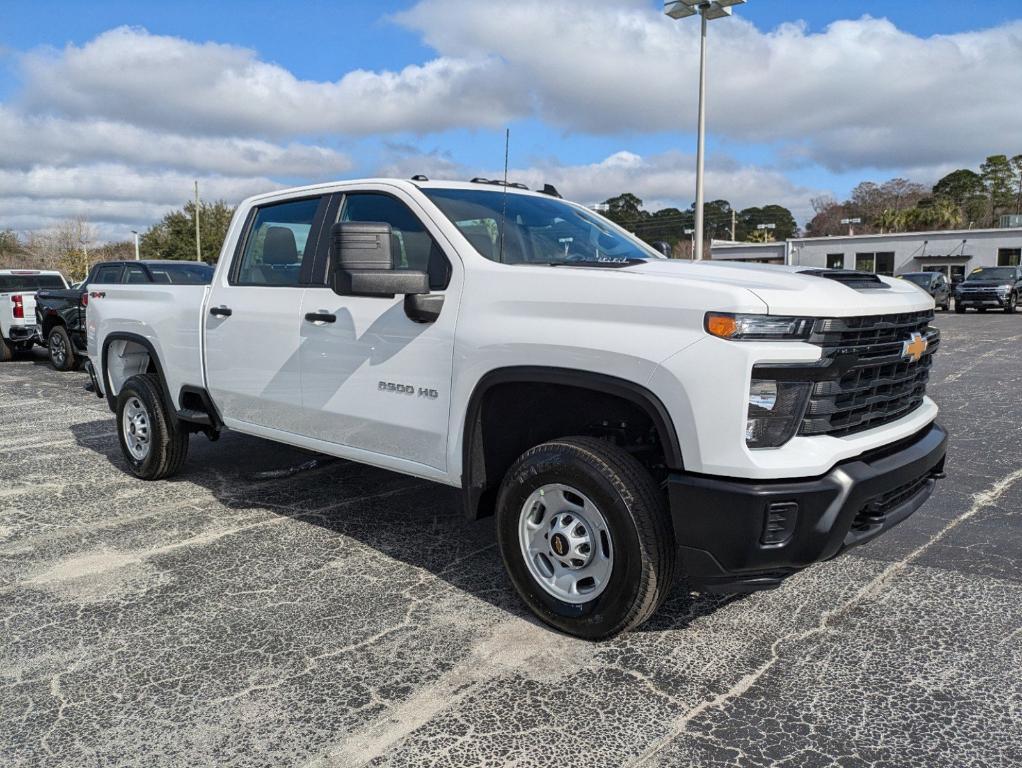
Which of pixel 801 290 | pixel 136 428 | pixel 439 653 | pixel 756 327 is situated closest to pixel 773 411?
pixel 756 327

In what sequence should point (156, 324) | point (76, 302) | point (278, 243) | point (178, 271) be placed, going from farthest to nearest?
point (76, 302), point (178, 271), point (156, 324), point (278, 243)

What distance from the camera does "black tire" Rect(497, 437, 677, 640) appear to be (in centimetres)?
306

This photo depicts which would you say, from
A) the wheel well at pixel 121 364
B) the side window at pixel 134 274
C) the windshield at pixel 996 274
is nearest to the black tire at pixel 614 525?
the wheel well at pixel 121 364

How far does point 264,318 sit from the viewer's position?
4.64 meters

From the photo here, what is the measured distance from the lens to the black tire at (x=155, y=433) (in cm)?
574

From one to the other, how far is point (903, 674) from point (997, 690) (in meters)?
0.30

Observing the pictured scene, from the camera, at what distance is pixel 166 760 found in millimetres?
2562

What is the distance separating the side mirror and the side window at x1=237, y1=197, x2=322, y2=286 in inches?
41.1

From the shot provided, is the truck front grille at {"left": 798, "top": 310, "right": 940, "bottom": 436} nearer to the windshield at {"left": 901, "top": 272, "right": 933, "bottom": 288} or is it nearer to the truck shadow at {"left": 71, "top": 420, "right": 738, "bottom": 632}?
the truck shadow at {"left": 71, "top": 420, "right": 738, "bottom": 632}

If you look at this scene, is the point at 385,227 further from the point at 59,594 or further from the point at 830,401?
the point at 59,594

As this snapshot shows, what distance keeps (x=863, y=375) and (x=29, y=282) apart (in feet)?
58.7

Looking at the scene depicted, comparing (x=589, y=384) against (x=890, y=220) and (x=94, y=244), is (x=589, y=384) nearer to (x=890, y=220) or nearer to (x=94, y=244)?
(x=94, y=244)

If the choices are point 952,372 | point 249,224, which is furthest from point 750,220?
point 249,224

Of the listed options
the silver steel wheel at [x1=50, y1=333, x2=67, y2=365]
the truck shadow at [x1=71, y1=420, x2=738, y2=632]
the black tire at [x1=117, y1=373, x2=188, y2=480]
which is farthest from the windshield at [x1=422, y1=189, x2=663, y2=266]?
the silver steel wheel at [x1=50, y1=333, x2=67, y2=365]
